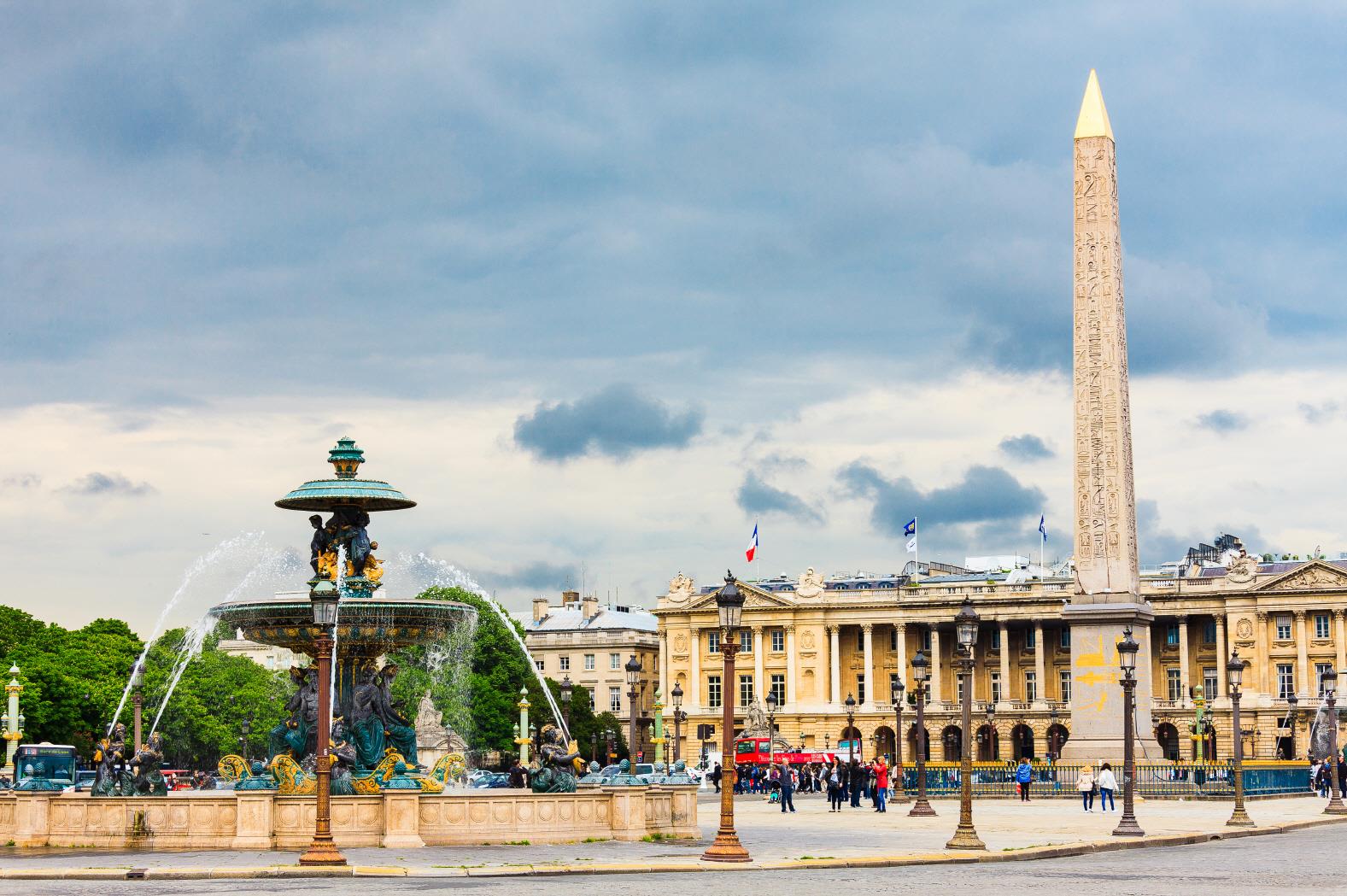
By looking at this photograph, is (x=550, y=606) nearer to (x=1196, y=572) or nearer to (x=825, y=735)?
(x=825, y=735)

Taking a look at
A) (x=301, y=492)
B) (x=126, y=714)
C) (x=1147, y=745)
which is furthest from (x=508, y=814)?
(x=126, y=714)

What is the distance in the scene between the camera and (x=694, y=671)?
428 feet

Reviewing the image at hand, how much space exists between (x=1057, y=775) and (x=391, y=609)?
104ft

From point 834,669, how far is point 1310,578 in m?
30.5

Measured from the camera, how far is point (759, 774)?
79125mm

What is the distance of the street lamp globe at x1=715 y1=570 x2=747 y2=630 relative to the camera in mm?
25953

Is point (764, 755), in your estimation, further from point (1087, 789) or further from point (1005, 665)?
point (1087, 789)

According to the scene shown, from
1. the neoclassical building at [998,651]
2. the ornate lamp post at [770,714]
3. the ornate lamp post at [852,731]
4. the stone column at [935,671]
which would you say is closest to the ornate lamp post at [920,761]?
the ornate lamp post at [852,731]

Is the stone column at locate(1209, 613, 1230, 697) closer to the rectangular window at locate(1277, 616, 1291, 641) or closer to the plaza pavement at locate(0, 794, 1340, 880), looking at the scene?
the rectangular window at locate(1277, 616, 1291, 641)

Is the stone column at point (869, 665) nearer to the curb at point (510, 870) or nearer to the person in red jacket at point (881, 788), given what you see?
the person in red jacket at point (881, 788)

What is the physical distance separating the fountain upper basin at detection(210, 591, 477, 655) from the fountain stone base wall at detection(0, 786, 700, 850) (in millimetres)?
2926

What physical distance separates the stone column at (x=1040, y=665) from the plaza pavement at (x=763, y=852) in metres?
77.2

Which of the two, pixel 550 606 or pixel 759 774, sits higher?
pixel 550 606

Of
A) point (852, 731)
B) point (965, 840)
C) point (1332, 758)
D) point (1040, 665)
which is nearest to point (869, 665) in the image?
point (1040, 665)
